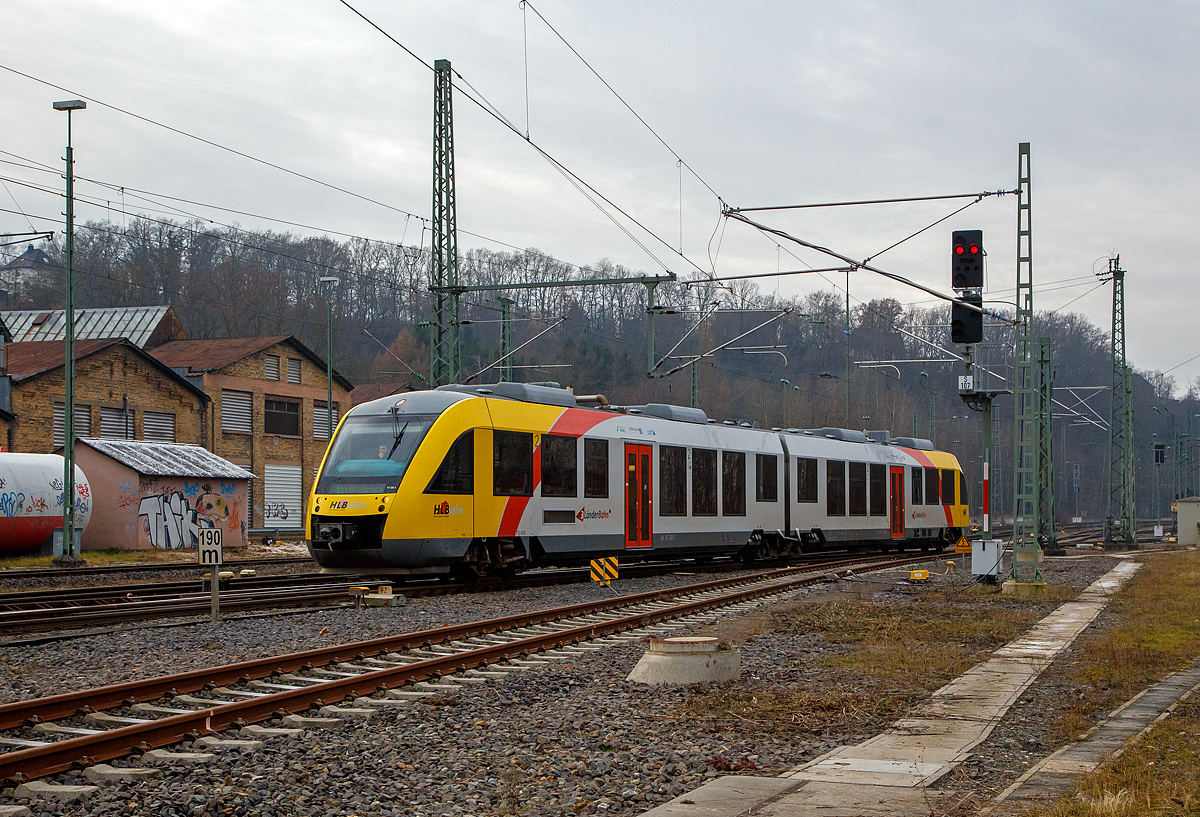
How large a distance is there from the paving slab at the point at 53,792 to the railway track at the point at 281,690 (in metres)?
0.13

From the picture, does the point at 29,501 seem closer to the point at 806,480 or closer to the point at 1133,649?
the point at 806,480

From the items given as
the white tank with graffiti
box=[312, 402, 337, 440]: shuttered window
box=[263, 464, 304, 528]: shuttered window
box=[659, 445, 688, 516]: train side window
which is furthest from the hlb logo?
box=[312, 402, 337, 440]: shuttered window

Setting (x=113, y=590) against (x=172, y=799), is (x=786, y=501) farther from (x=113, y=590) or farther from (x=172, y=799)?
(x=172, y=799)

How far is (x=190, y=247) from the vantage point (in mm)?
66188

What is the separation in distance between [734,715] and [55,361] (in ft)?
126

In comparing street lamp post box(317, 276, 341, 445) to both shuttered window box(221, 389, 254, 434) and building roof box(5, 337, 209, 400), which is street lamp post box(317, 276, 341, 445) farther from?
building roof box(5, 337, 209, 400)

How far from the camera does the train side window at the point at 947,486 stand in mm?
38000

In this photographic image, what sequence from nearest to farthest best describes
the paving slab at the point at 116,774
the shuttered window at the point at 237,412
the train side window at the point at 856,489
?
the paving slab at the point at 116,774 < the train side window at the point at 856,489 < the shuttered window at the point at 237,412

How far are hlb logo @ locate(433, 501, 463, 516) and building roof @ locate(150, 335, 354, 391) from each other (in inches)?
1263

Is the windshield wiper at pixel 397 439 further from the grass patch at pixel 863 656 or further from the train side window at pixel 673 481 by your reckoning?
the train side window at pixel 673 481

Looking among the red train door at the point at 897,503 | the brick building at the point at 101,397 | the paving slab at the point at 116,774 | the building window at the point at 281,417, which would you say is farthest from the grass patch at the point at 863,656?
the building window at the point at 281,417

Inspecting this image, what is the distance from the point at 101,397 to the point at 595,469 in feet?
90.2

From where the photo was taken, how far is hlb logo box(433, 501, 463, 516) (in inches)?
706

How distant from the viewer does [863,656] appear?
39.4 ft
